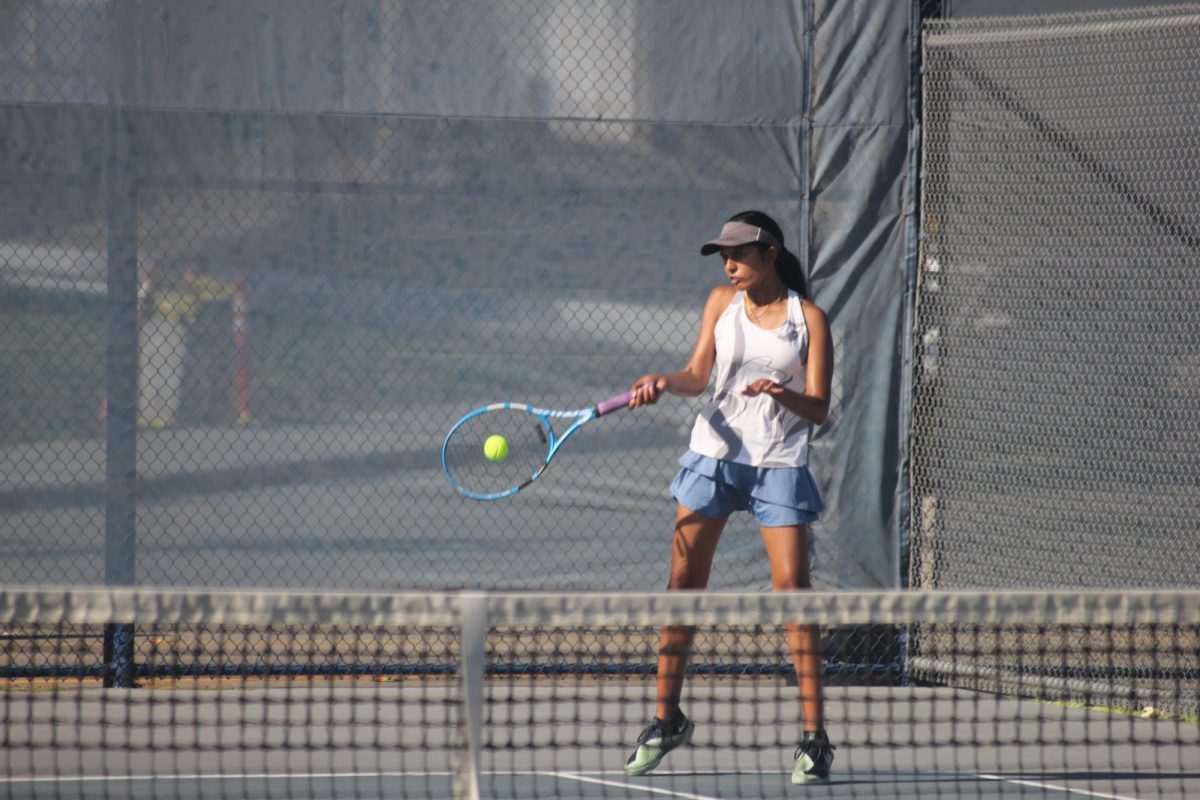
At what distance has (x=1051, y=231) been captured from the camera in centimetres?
452

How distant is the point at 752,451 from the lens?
3.62 m

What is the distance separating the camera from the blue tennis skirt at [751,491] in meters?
3.59

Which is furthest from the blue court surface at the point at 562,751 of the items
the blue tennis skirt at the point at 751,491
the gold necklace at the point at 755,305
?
the gold necklace at the point at 755,305

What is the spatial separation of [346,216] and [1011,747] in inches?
107

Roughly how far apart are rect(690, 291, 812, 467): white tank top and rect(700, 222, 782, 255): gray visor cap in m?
0.19

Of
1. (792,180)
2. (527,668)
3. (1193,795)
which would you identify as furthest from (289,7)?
(1193,795)

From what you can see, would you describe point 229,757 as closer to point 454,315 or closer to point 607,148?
point 454,315

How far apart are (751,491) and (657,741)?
69 centimetres

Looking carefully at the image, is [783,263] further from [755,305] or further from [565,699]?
[565,699]

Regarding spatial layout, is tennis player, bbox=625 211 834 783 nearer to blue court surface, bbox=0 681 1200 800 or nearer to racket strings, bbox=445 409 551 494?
blue court surface, bbox=0 681 1200 800

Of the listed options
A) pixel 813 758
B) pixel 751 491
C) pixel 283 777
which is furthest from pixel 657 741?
pixel 283 777

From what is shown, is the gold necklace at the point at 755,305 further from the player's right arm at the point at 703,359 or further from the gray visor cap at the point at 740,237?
the gray visor cap at the point at 740,237

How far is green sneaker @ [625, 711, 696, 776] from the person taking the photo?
3619 mm

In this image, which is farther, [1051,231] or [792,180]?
[792,180]
